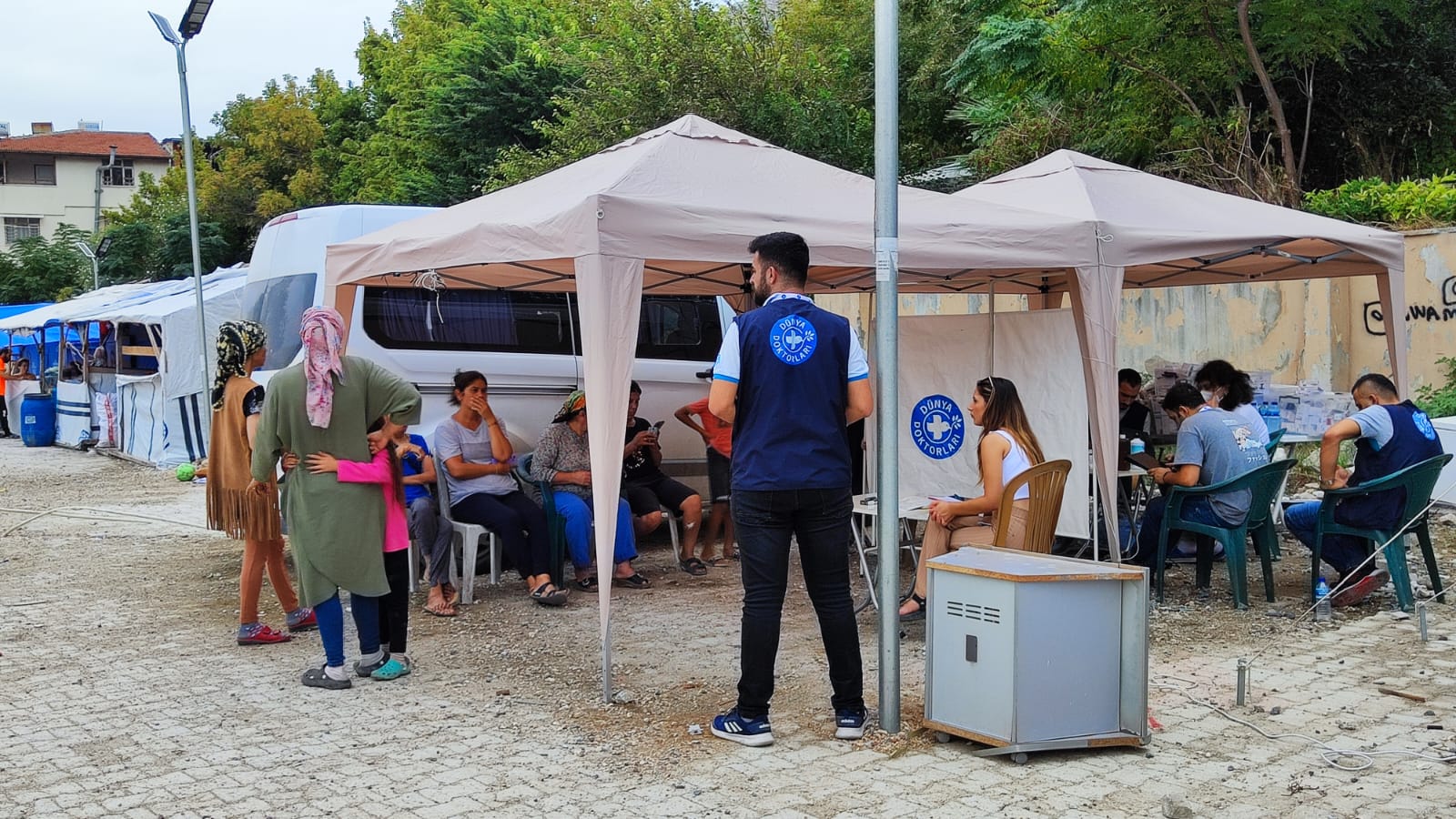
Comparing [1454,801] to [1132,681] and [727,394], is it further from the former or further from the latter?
[727,394]

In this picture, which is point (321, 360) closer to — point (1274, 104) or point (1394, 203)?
point (1394, 203)

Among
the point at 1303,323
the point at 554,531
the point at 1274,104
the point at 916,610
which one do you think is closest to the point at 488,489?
the point at 554,531

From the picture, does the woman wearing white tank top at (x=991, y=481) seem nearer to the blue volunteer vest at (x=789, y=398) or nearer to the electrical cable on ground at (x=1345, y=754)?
the electrical cable on ground at (x=1345, y=754)

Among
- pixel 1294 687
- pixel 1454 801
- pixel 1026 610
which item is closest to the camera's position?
pixel 1454 801

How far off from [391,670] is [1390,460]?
505 centimetres

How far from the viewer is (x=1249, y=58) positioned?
47.9ft

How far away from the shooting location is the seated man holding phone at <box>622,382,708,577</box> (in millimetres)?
7945

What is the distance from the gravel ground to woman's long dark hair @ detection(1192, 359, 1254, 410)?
1093 millimetres

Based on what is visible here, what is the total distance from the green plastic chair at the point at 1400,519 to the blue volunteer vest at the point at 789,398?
348 centimetres

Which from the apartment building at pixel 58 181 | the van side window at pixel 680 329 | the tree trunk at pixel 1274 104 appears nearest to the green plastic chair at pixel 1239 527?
the van side window at pixel 680 329

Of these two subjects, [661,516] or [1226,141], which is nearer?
[661,516]

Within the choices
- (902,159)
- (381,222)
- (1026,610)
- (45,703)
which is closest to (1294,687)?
(1026,610)

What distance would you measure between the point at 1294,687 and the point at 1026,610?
5.74 ft

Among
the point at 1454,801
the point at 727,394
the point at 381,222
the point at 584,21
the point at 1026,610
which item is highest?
the point at 584,21
